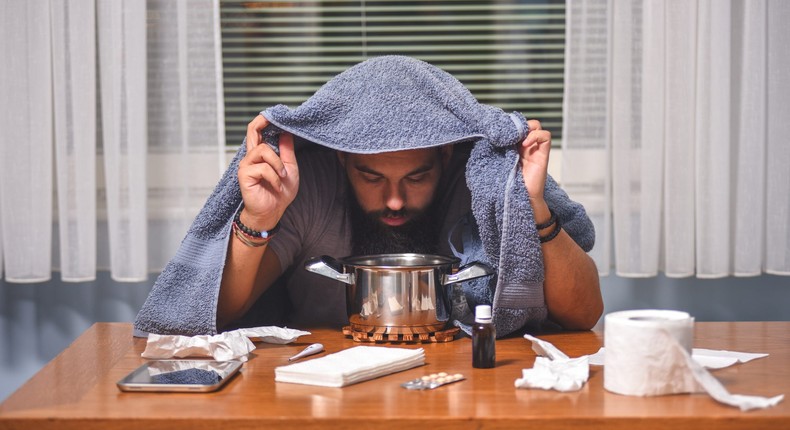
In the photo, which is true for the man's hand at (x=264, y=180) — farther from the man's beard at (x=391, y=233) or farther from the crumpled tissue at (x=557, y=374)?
the crumpled tissue at (x=557, y=374)

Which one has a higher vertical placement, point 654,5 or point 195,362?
point 654,5

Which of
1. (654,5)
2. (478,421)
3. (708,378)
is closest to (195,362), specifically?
(478,421)

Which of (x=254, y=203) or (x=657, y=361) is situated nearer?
(x=657, y=361)

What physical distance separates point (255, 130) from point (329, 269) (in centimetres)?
27

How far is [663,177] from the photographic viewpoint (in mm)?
2402

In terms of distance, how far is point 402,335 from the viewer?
1.52 meters

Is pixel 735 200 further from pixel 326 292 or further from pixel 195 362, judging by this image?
pixel 195 362

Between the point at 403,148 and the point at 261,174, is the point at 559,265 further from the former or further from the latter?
the point at 261,174

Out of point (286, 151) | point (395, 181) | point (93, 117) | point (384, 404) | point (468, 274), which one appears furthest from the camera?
point (93, 117)

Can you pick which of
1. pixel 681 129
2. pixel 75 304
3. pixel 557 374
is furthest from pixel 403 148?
pixel 75 304

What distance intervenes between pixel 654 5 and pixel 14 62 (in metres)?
1.59

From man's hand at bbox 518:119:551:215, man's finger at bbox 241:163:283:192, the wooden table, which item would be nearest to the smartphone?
the wooden table

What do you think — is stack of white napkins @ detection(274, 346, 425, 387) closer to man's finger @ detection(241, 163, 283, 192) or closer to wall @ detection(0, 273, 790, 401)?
man's finger @ detection(241, 163, 283, 192)

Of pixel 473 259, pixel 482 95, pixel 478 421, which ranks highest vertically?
pixel 482 95
